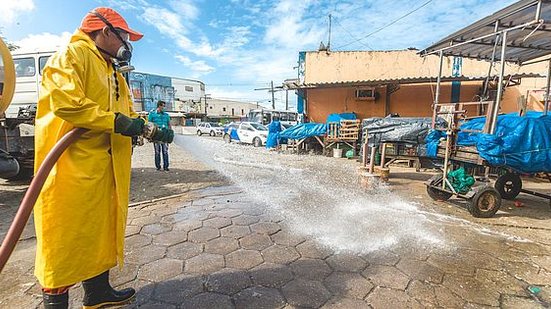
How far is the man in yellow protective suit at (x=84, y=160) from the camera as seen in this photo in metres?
1.62

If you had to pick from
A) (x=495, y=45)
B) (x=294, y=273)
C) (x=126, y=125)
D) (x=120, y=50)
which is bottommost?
(x=294, y=273)

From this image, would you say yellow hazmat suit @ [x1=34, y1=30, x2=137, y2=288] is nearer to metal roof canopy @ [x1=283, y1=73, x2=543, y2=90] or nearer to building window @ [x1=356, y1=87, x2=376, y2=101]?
metal roof canopy @ [x1=283, y1=73, x2=543, y2=90]

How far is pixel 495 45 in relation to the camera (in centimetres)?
514

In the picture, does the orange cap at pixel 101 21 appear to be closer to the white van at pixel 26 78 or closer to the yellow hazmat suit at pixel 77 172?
the yellow hazmat suit at pixel 77 172

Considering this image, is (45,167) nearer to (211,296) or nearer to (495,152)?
(211,296)

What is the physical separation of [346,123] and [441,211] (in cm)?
807

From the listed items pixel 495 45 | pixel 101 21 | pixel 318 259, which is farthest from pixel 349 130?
pixel 101 21

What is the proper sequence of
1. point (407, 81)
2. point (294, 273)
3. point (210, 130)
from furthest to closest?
point (210, 130) < point (407, 81) < point (294, 273)

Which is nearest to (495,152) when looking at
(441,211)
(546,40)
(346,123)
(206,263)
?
(441,211)

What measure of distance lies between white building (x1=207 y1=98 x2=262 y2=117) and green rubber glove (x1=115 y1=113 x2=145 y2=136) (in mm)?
55520

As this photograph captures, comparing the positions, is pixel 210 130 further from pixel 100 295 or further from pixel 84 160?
pixel 84 160

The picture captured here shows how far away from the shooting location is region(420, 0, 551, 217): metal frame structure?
13.8 ft

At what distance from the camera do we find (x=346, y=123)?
40.4 ft

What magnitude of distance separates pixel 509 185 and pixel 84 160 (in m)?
7.16
